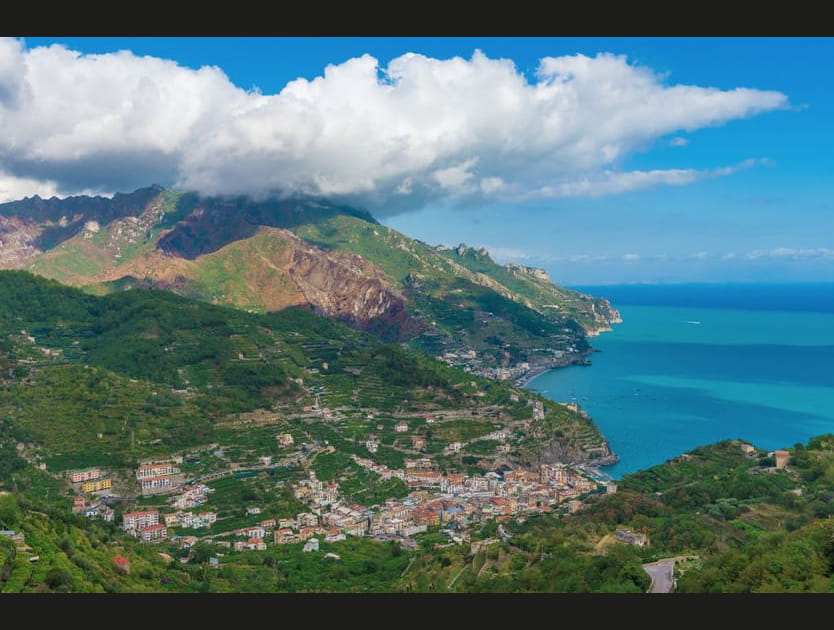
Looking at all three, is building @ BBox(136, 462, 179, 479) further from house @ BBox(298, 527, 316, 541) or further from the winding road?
the winding road

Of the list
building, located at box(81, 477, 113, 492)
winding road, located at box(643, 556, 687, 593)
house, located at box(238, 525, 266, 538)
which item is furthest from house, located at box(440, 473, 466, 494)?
winding road, located at box(643, 556, 687, 593)

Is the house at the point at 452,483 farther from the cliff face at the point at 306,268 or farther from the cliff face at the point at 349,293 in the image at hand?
the cliff face at the point at 349,293

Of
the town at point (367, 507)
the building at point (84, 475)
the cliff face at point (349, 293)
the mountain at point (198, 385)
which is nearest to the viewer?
the town at point (367, 507)

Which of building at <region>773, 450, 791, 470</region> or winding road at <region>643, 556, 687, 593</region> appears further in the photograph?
building at <region>773, 450, 791, 470</region>

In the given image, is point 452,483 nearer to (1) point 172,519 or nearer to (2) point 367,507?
(2) point 367,507

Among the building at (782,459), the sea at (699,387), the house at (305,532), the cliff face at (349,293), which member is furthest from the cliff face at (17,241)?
the building at (782,459)
